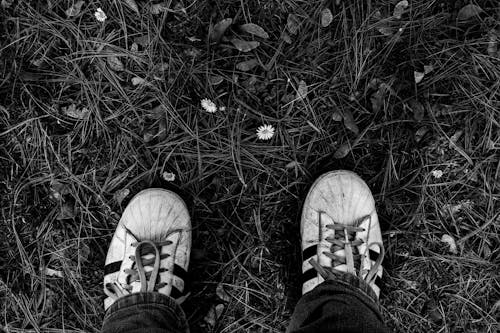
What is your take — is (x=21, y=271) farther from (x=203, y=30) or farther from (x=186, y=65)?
(x=203, y=30)

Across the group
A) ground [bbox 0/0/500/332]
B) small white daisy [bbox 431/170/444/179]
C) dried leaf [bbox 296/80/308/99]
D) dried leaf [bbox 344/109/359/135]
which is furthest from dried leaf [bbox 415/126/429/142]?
dried leaf [bbox 296/80/308/99]

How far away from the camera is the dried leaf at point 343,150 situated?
2.20m

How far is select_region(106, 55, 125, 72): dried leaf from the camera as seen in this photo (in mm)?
2186

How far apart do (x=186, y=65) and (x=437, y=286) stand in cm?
167

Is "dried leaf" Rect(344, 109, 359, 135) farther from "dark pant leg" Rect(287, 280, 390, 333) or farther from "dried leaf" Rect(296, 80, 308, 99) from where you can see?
"dark pant leg" Rect(287, 280, 390, 333)

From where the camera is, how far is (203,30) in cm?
217

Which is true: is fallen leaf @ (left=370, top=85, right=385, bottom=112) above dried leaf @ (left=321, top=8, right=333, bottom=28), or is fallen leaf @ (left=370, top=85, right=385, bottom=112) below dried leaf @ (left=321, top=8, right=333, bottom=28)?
below

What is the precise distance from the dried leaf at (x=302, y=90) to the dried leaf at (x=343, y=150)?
0.31 m

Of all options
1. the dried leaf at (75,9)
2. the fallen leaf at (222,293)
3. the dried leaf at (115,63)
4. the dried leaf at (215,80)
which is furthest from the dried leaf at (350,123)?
the dried leaf at (75,9)

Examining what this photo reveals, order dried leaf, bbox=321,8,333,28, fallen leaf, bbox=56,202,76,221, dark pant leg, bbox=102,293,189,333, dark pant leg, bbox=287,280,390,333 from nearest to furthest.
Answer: dark pant leg, bbox=287,280,390,333, dark pant leg, bbox=102,293,189,333, dried leaf, bbox=321,8,333,28, fallen leaf, bbox=56,202,76,221

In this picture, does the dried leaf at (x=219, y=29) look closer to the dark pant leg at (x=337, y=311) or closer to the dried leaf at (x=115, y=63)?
the dried leaf at (x=115, y=63)

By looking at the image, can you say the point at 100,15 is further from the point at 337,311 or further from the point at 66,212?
the point at 337,311

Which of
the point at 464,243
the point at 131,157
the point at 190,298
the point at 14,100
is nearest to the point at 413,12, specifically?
the point at 464,243

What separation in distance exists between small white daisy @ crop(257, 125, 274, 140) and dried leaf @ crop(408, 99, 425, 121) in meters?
0.70
